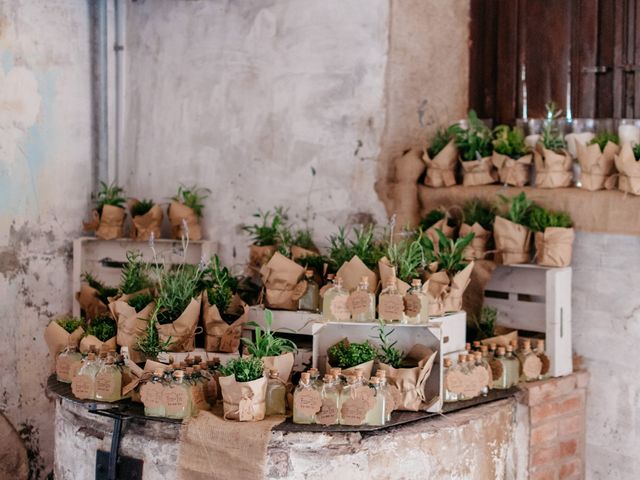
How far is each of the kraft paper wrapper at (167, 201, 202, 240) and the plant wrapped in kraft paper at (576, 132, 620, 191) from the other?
7.21 ft

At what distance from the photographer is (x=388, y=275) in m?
3.80

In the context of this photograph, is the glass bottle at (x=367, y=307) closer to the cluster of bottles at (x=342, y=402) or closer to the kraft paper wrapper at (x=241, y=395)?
the cluster of bottles at (x=342, y=402)

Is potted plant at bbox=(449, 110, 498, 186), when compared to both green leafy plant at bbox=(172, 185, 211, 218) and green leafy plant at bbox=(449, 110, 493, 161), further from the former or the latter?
green leafy plant at bbox=(172, 185, 211, 218)

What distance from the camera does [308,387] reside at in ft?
11.4

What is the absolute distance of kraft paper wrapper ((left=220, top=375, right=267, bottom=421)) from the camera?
3475 mm

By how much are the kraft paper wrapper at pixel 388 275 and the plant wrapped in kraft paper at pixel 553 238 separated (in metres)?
0.82

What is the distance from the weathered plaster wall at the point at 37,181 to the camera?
506 cm

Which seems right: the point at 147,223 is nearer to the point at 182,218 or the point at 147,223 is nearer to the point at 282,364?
the point at 182,218

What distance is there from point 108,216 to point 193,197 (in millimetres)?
497

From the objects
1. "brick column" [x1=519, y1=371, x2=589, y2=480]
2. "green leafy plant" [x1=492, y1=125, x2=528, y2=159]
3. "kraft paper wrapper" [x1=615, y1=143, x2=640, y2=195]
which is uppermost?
"green leafy plant" [x1=492, y1=125, x2=528, y2=159]

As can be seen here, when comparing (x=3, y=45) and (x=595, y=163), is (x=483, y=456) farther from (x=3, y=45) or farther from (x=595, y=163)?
(x=3, y=45)

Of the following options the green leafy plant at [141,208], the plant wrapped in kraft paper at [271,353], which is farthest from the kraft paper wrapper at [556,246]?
the green leafy plant at [141,208]

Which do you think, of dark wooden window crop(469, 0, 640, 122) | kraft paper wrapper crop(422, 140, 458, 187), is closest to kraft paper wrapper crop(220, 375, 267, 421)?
kraft paper wrapper crop(422, 140, 458, 187)

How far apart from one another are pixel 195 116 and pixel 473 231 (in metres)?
1.96
